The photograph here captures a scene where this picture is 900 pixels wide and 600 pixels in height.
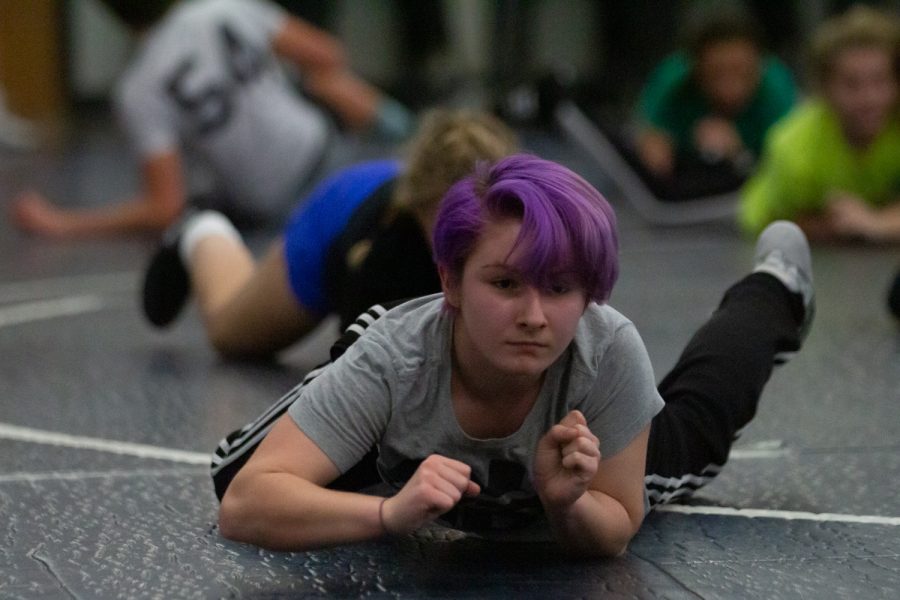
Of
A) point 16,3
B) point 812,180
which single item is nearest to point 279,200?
point 812,180

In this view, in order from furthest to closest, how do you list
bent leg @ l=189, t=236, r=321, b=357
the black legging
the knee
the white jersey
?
the white jersey, the knee, bent leg @ l=189, t=236, r=321, b=357, the black legging

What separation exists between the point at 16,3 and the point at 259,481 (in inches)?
390

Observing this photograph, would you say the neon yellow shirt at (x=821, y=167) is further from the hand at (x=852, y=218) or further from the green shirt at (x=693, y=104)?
the green shirt at (x=693, y=104)

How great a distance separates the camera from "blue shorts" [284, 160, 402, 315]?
3957 mm

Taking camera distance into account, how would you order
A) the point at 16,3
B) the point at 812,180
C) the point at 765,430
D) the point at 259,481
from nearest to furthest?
the point at 259,481
the point at 765,430
the point at 812,180
the point at 16,3

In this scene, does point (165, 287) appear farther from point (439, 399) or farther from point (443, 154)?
point (439, 399)

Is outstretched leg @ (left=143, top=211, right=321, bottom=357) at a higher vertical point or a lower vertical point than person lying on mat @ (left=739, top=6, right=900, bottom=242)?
lower

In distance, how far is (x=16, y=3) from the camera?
11461 millimetres

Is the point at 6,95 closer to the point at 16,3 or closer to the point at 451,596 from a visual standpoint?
the point at 16,3

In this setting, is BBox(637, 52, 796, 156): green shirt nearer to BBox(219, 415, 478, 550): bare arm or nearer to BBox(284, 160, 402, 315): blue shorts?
BBox(284, 160, 402, 315): blue shorts

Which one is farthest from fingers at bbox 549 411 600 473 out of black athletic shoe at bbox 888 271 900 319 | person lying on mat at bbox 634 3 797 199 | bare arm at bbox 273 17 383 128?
person lying on mat at bbox 634 3 797 199

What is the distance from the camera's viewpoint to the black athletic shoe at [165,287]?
15.4 feet

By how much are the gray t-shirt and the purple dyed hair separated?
113mm

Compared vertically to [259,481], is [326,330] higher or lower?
lower
